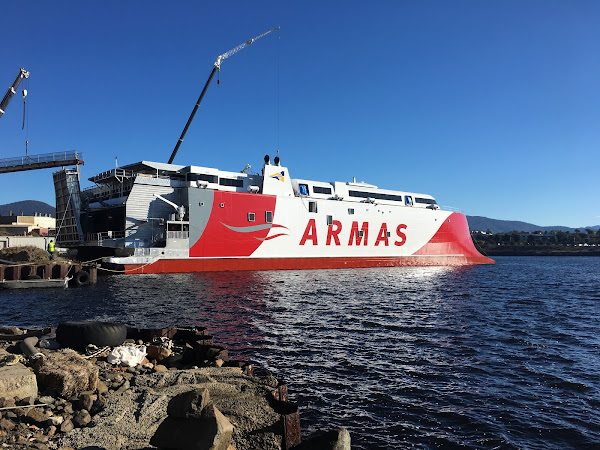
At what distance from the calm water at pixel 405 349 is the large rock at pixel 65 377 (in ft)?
11.4

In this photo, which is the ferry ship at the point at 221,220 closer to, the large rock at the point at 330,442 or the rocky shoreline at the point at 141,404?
the rocky shoreline at the point at 141,404

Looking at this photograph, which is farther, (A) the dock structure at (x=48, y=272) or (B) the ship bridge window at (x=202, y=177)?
(B) the ship bridge window at (x=202, y=177)

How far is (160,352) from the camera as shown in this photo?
7766 millimetres

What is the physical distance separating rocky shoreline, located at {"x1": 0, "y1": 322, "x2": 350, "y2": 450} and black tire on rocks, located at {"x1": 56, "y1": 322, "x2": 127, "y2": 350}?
0.30 meters

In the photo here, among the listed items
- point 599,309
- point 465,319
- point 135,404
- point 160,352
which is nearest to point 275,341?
point 160,352

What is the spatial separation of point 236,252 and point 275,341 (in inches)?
817

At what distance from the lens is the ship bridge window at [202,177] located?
31.3 metres

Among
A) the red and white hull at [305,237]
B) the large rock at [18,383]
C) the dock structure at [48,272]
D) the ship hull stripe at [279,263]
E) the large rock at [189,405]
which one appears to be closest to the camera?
the large rock at [189,405]

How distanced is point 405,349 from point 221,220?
22285 mm

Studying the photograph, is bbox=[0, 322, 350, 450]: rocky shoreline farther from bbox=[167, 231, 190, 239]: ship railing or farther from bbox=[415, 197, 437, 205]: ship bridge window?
bbox=[415, 197, 437, 205]: ship bridge window

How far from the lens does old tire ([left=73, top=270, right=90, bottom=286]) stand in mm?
23469

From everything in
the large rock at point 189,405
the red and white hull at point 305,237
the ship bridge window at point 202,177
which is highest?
the ship bridge window at point 202,177

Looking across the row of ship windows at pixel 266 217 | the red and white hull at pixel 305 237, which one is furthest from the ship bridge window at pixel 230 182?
the row of ship windows at pixel 266 217

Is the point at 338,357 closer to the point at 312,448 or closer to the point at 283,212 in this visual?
the point at 312,448
